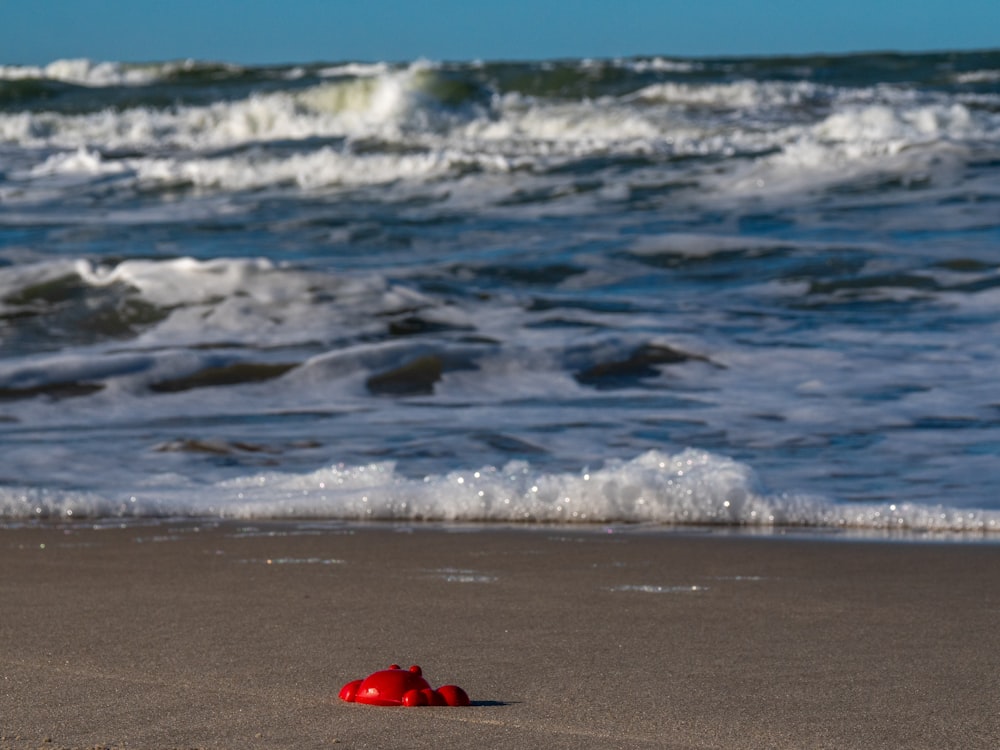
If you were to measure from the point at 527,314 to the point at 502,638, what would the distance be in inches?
236

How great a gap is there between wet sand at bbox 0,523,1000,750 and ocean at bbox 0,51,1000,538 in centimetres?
56

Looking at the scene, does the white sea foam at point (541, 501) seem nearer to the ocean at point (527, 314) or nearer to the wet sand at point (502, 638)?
the ocean at point (527, 314)

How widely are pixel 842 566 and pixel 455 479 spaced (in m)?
1.40

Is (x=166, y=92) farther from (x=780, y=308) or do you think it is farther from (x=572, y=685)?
(x=572, y=685)

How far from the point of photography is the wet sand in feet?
5.75

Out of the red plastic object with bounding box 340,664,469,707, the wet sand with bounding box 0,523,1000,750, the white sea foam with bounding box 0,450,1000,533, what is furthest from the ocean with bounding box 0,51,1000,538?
the red plastic object with bounding box 340,664,469,707

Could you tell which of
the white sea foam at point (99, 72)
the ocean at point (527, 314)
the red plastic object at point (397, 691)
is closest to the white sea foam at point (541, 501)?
the ocean at point (527, 314)

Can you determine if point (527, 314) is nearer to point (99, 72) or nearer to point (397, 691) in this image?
point (397, 691)

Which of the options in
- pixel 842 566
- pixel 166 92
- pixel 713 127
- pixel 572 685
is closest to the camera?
pixel 572 685

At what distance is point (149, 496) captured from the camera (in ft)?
14.1

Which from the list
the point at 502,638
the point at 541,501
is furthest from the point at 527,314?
the point at 502,638

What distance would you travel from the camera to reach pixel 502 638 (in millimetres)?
2385

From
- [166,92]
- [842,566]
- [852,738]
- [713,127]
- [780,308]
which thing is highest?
[166,92]

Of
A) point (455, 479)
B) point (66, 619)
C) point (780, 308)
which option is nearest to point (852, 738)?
point (66, 619)
